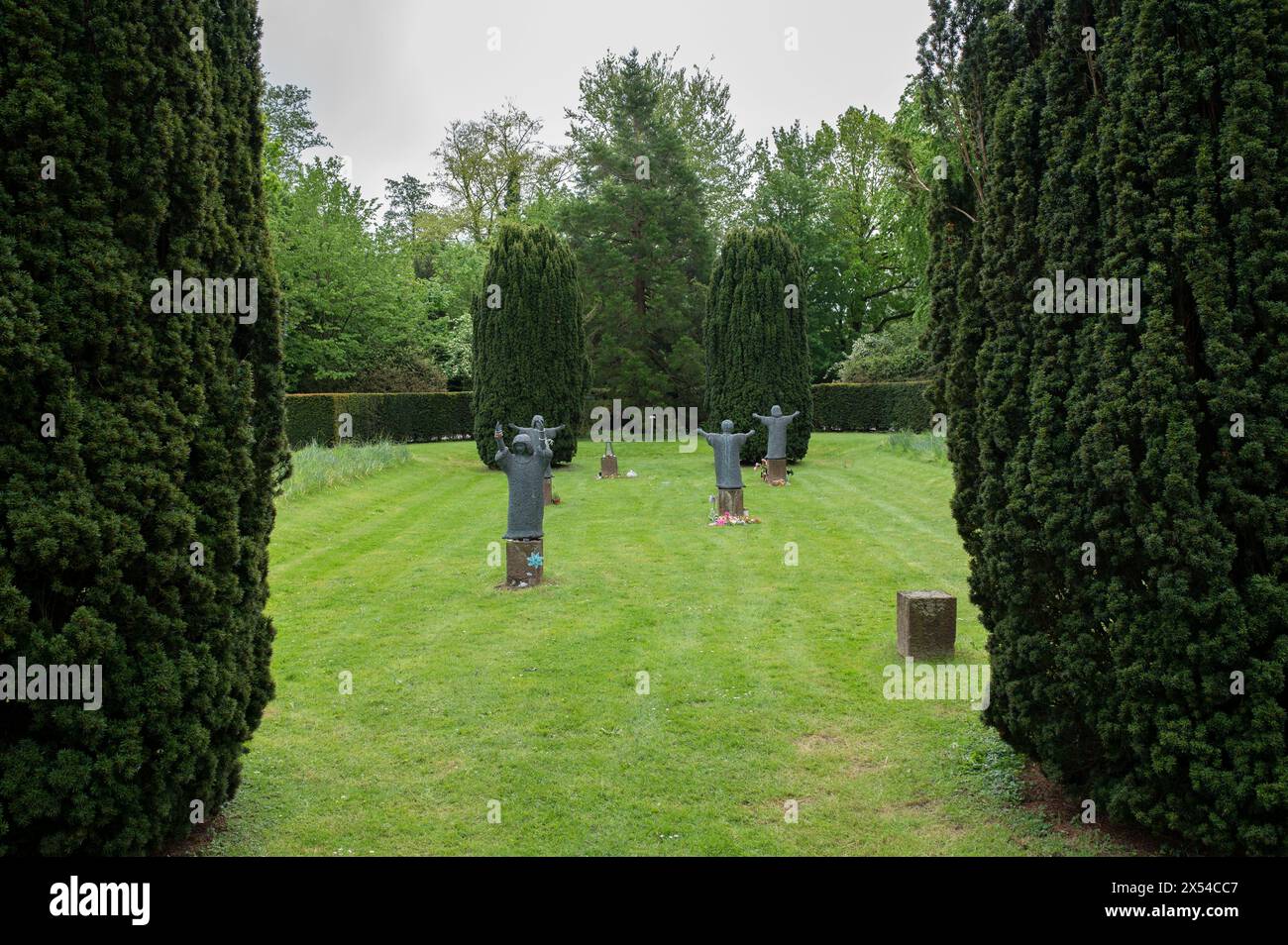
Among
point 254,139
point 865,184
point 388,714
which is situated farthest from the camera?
point 865,184

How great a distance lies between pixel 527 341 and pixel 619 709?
63.3 feet

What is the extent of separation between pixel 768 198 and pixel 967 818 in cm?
4173

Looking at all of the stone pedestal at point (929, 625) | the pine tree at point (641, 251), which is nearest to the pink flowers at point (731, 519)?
the stone pedestal at point (929, 625)

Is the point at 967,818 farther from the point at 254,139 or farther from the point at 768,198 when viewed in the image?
the point at 768,198

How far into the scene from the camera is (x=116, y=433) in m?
3.79

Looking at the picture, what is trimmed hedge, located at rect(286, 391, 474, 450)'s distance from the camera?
91.8 feet

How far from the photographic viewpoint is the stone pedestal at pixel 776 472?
69.7 feet

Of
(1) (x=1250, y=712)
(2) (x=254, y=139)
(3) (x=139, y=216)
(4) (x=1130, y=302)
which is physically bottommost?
(1) (x=1250, y=712)

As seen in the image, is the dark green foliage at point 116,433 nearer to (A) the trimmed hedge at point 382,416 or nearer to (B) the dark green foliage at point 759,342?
(B) the dark green foliage at point 759,342

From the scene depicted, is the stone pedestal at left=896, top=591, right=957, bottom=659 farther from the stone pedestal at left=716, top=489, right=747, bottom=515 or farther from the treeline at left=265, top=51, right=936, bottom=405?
the treeline at left=265, top=51, right=936, bottom=405

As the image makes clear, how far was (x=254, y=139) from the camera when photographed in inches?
205

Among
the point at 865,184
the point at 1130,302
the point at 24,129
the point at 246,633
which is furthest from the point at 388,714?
the point at 865,184

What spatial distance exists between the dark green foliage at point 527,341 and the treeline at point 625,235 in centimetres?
180

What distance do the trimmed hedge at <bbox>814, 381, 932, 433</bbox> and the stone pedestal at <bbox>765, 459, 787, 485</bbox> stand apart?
44.1 ft
